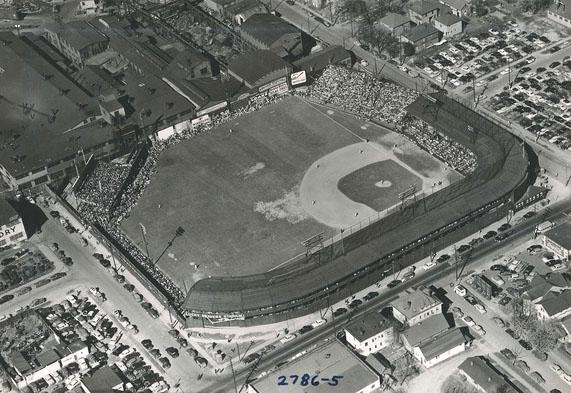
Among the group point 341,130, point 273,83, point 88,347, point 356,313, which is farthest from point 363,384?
point 273,83

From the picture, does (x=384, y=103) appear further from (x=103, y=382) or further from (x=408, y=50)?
(x=103, y=382)

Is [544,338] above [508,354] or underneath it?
above

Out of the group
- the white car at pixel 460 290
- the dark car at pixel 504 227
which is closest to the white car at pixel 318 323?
the white car at pixel 460 290

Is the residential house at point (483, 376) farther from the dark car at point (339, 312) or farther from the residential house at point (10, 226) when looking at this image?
the residential house at point (10, 226)

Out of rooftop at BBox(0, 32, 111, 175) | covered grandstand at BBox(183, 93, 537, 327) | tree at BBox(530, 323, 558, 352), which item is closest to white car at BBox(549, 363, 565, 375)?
tree at BBox(530, 323, 558, 352)

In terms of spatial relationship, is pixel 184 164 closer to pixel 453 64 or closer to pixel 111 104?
pixel 111 104

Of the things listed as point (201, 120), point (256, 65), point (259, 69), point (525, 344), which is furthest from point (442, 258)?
point (256, 65)
